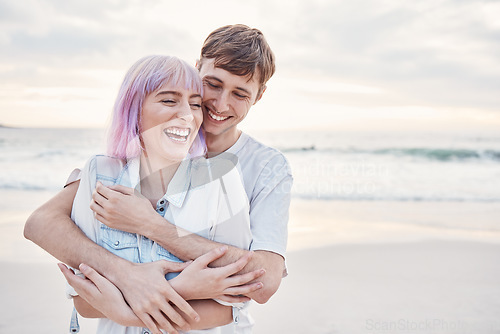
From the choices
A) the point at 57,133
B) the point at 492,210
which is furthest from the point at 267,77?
the point at 57,133

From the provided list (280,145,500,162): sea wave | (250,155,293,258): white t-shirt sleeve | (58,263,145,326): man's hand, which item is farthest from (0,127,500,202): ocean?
(58,263,145,326): man's hand

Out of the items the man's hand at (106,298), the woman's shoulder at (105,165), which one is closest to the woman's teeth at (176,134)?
the woman's shoulder at (105,165)

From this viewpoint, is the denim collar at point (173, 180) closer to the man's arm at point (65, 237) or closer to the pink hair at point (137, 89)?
the pink hair at point (137, 89)

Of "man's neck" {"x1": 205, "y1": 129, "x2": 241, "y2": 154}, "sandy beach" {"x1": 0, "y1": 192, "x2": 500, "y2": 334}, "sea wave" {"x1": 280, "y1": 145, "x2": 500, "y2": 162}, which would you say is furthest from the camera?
"sea wave" {"x1": 280, "y1": 145, "x2": 500, "y2": 162}

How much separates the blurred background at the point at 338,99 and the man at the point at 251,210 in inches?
209

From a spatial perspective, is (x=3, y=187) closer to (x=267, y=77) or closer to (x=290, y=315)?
(x=290, y=315)

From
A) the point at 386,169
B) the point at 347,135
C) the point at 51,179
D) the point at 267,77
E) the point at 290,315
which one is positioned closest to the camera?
the point at 267,77

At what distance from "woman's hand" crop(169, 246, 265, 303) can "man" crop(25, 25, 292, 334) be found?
30 millimetres

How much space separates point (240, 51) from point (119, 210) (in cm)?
115

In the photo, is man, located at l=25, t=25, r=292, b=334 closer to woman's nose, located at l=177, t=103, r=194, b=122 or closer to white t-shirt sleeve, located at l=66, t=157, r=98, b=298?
white t-shirt sleeve, located at l=66, t=157, r=98, b=298

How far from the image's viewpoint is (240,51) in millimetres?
2508

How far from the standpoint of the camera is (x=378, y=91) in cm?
2050

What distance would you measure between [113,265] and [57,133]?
849 inches

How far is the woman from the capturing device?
1.83 m
